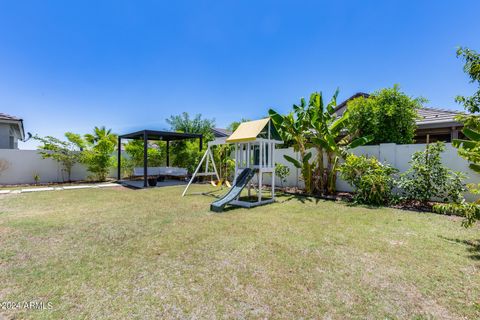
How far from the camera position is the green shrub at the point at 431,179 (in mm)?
6445

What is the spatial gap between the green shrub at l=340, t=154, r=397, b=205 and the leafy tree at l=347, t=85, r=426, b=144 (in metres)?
1.52

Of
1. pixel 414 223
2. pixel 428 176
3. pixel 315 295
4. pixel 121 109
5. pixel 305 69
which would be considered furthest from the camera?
pixel 121 109

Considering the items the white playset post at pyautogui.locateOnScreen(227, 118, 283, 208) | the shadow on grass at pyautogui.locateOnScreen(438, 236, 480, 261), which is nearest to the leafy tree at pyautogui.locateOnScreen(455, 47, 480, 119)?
the shadow on grass at pyautogui.locateOnScreen(438, 236, 480, 261)

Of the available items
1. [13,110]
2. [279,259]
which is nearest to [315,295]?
[279,259]

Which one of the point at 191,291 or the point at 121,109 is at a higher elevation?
the point at 121,109

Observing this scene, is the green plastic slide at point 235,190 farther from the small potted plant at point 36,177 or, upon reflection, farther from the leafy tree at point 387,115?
the small potted plant at point 36,177

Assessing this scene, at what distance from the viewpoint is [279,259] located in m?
3.41

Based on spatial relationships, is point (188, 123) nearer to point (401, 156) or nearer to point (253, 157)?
point (253, 157)

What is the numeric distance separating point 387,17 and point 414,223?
742cm

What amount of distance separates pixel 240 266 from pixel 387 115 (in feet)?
27.4

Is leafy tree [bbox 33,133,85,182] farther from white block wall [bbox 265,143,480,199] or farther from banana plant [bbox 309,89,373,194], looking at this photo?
banana plant [bbox 309,89,373,194]

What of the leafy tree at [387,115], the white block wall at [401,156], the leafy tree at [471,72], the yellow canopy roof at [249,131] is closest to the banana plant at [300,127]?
the white block wall at [401,156]

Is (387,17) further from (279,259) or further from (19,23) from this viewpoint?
(19,23)

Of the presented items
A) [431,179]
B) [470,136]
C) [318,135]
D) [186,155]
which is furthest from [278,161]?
[470,136]
